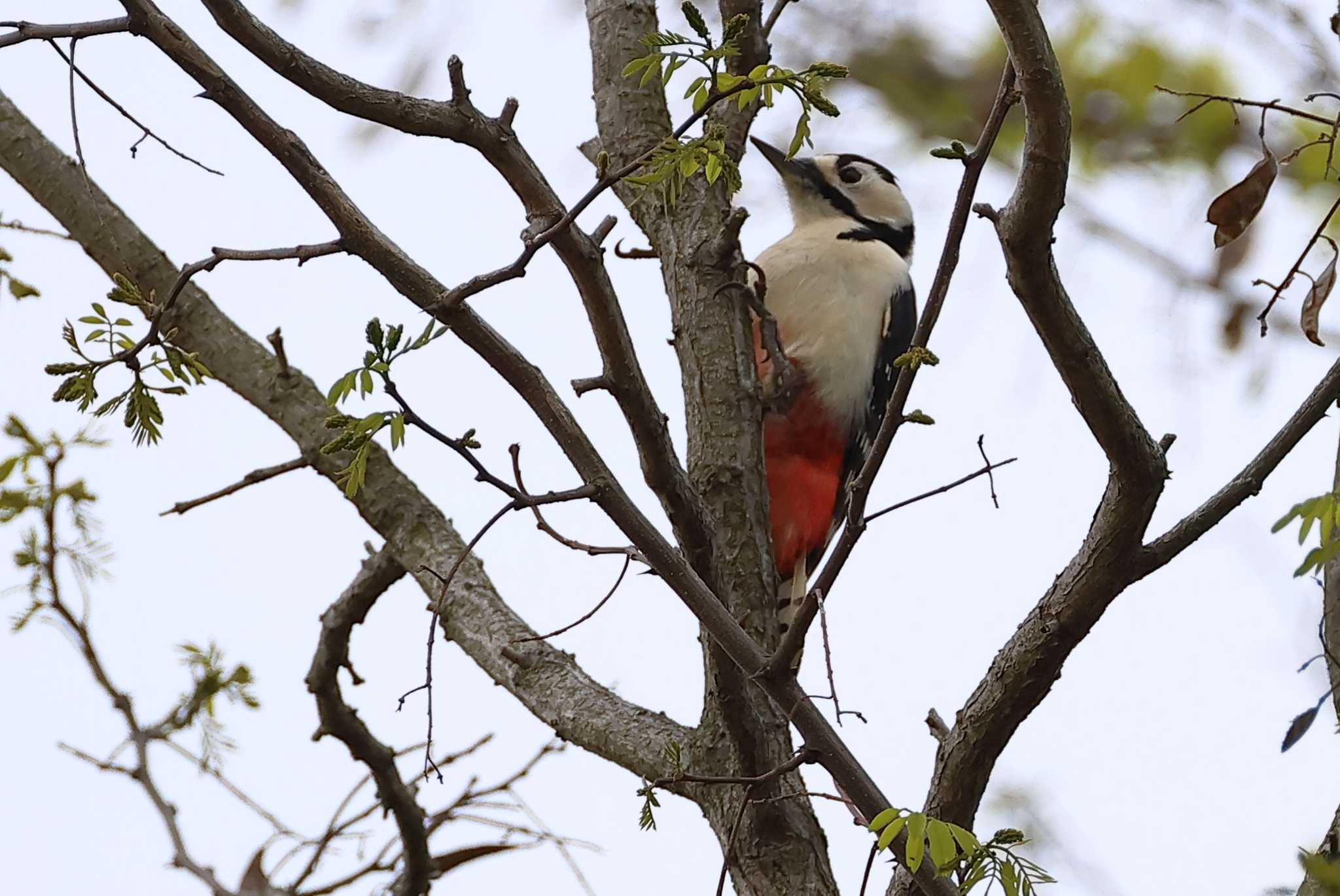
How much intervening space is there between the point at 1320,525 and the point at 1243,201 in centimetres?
48

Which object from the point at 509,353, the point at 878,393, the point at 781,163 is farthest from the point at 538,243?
the point at 781,163

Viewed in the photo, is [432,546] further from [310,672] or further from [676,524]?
[676,524]

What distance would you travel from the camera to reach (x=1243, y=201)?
2.14 m

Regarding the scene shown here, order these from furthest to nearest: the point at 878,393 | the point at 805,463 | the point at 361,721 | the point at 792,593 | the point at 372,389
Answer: the point at 878,393
the point at 805,463
the point at 792,593
the point at 361,721
the point at 372,389

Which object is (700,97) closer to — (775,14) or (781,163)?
(775,14)

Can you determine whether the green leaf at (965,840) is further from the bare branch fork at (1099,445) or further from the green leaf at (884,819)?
the bare branch fork at (1099,445)

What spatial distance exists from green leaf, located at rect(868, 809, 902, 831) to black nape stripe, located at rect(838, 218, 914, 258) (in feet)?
9.22

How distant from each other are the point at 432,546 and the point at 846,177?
2.21 meters

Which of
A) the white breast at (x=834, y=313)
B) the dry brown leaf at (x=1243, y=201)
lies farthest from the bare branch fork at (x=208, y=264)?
the white breast at (x=834, y=313)

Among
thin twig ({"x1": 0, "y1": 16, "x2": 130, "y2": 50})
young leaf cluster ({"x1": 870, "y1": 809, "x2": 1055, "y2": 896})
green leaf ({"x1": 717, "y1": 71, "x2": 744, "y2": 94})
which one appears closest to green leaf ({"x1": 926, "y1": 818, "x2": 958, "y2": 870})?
young leaf cluster ({"x1": 870, "y1": 809, "x2": 1055, "y2": 896})

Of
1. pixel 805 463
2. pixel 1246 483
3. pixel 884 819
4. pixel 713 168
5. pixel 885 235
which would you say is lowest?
pixel 884 819

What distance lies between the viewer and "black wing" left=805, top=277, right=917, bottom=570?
4203 mm

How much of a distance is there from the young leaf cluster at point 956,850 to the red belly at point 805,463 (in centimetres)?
208

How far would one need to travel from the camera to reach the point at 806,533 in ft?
13.4
